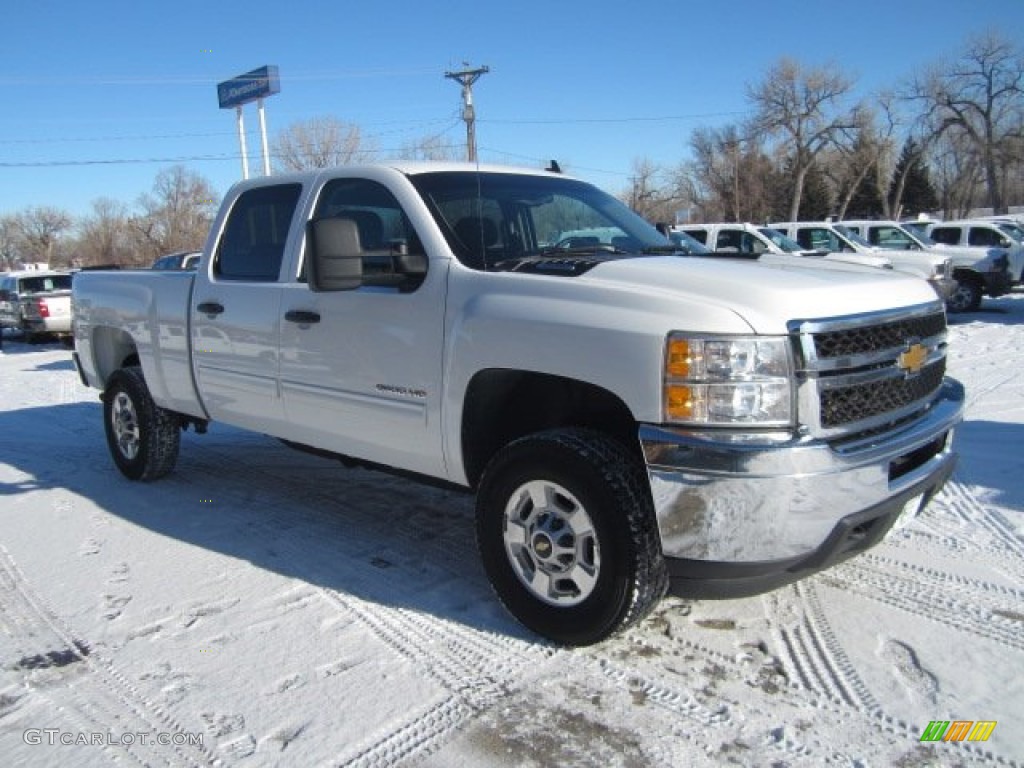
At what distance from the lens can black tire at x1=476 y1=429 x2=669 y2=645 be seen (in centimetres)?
299

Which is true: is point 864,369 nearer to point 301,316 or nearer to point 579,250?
point 579,250

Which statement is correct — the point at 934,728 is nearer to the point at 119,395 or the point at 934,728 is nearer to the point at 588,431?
the point at 588,431

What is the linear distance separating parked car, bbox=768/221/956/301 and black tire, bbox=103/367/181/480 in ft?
40.6

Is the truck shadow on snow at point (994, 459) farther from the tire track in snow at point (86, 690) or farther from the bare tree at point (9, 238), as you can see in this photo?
the bare tree at point (9, 238)

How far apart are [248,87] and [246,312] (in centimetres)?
3297

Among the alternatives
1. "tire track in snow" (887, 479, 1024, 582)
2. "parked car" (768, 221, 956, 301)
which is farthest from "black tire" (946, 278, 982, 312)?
"tire track in snow" (887, 479, 1024, 582)

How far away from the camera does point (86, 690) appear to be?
10.1 feet

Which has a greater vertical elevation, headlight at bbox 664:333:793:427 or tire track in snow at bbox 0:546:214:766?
headlight at bbox 664:333:793:427

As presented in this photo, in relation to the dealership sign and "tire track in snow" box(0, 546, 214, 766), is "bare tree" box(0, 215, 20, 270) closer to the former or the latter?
the dealership sign

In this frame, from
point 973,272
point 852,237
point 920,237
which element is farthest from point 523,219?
point 920,237

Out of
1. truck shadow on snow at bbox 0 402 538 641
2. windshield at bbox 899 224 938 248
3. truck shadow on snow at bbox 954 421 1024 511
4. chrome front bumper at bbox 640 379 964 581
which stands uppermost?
windshield at bbox 899 224 938 248

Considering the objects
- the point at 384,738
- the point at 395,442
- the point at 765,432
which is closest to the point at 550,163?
the point at 395,442

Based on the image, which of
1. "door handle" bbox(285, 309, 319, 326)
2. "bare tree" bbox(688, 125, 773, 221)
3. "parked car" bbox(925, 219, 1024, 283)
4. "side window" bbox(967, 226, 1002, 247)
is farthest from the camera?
"bare tree" bbox(688, 125, 773, 221)

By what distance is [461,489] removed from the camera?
3.85 m
